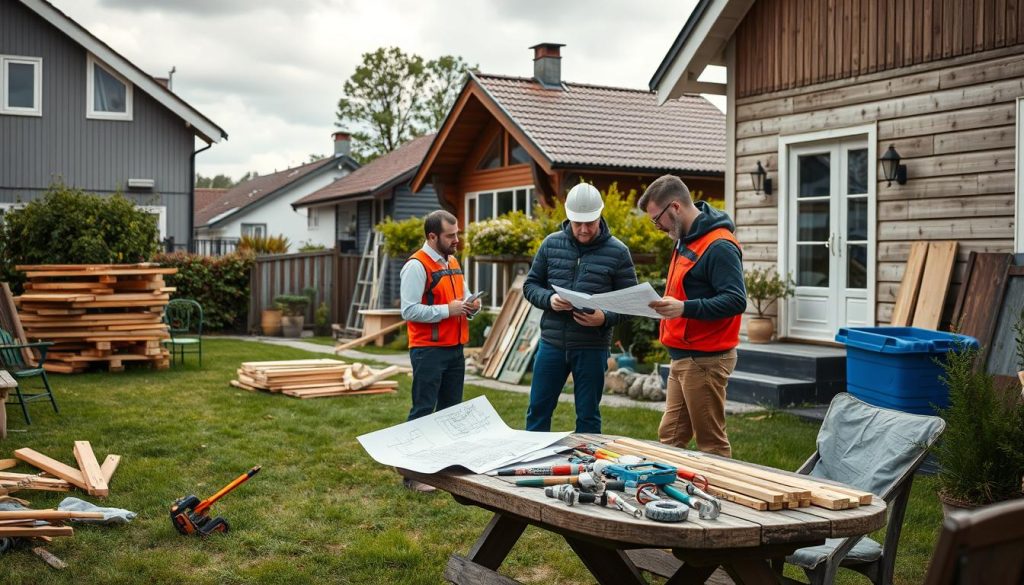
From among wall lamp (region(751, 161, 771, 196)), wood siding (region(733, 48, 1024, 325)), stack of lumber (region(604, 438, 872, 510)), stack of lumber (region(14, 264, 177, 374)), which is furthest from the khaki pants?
stack of lumber (region(14, 264, 177, 374))

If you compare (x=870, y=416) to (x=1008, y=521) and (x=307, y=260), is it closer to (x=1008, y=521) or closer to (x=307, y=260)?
(x=1008, y=521)

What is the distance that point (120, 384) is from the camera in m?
11.7

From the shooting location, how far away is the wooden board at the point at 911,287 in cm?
941

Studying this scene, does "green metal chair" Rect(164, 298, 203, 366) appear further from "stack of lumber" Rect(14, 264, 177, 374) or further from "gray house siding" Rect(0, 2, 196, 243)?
"gray house siding" Rect(0, 2, 196, 243)

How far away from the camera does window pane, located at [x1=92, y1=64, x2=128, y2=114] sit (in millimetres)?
20856

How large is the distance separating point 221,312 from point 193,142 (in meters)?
4.53

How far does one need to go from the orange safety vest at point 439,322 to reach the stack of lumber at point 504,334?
6.21 m

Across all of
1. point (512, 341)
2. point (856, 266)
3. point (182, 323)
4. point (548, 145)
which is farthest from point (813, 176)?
point (182, 323)

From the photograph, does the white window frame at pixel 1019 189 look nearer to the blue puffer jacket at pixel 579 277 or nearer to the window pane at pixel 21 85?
the blue puffer jacket at pixel 579 277

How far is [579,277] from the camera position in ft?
19.2

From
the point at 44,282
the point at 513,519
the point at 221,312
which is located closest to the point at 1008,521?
the point at 513,519

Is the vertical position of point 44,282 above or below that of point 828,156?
below

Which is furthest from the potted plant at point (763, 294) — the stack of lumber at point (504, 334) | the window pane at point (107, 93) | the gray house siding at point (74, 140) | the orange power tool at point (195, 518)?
the window pane at point (107, 93)

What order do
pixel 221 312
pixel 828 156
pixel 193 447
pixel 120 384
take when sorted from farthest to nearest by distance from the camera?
pixel 221 312
pixel 120 384
pixel 828 156
pixel 193 447
